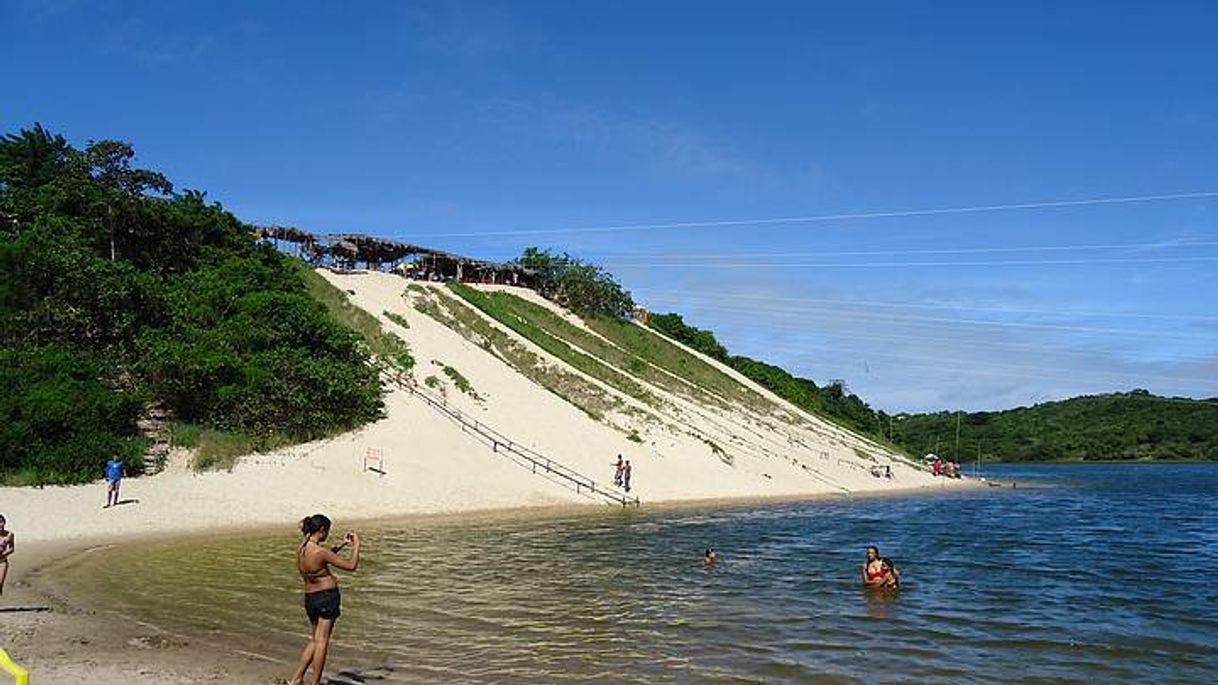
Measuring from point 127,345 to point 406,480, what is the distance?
43.7ft

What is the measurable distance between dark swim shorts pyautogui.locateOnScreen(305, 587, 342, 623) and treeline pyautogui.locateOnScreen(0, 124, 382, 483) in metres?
23.0

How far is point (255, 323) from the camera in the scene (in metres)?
39.0

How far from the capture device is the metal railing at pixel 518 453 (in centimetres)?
4125

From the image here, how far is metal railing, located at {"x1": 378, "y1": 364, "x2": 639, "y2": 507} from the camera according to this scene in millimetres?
41250

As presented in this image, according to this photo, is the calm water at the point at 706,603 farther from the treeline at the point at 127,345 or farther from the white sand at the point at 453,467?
the treeline at the point at 127,345

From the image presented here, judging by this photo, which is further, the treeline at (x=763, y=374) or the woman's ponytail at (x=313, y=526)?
the treeline at (x=763, y=374)

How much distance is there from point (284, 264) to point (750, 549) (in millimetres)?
40181

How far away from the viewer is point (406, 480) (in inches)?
1439

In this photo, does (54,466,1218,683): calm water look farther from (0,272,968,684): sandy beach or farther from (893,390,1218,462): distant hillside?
(893,390,1218,462): distant hillside

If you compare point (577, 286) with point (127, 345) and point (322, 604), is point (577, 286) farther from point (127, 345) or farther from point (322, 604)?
point (322, 604)

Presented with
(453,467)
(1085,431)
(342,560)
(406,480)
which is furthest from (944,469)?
(1085,431)

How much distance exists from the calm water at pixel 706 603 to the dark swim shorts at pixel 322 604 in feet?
6.02

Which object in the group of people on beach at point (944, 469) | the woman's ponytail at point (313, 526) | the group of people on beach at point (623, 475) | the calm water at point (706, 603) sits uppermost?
the group of people on beach at point (944, 469)

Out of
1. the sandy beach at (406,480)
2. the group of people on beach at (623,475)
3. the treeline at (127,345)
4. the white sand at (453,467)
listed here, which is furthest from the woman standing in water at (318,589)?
the group of people on beach at (623,475)
